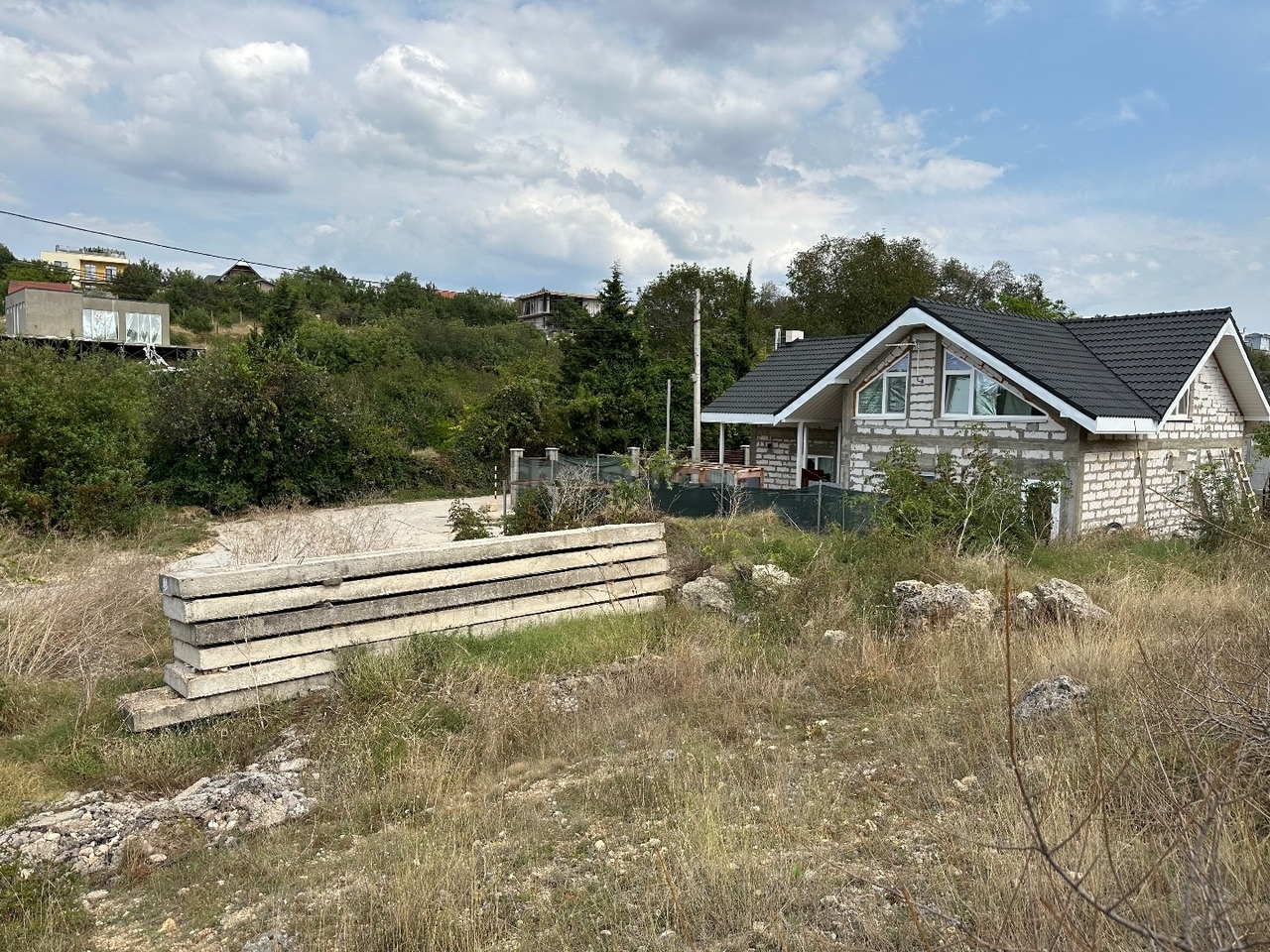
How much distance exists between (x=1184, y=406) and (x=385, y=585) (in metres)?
17.4

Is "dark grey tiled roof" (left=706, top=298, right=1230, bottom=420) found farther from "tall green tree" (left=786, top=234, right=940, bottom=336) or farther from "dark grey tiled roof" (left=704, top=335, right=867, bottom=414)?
"tall green tree" (left=786, top=234, right=940, bottom=336)

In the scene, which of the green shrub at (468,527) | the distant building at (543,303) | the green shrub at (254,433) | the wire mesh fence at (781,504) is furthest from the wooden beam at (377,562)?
the distant building at (543,303)

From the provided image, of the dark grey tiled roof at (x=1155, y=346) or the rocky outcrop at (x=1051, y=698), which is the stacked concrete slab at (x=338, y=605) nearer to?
the rocky outcrop at (x=1051, y=698)

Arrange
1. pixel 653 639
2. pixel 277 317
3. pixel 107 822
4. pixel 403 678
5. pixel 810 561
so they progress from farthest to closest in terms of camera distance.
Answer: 1. pixel 277 317
2. pixel 810 561
3. pixel 653 639
4. pixel 403 678
5. pixel 107 822

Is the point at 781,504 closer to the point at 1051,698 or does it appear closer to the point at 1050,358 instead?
the point at 1050,358

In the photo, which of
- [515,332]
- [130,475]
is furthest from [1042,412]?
[515,332]

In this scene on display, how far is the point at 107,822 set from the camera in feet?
15.5

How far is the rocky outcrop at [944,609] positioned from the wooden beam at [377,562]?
271cm

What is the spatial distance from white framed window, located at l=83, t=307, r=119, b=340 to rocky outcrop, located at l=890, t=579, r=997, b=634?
46461 millimetres

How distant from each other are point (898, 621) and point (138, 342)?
4559 centimetres

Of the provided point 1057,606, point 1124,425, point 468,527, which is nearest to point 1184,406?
point 1124,425

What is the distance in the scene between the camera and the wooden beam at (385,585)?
6133 mm

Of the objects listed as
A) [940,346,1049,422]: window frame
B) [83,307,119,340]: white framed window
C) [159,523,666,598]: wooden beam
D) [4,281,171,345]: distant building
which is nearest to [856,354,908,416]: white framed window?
[940,346,1049,422]: window frame

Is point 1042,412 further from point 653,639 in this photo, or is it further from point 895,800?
point 895,800
